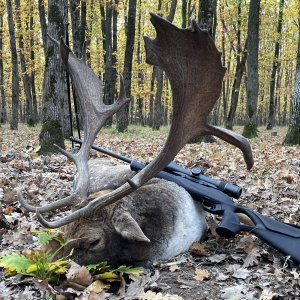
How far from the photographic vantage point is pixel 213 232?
4.09 metres

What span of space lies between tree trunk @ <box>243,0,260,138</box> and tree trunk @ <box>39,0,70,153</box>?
26.3 ft

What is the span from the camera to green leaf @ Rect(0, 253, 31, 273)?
3.03 meters

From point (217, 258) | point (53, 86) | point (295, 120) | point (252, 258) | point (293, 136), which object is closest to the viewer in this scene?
point (252, 258)

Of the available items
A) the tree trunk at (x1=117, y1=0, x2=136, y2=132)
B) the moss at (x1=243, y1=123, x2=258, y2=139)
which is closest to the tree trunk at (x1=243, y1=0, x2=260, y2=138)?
the moss at (x1=243, y1=123, x2=258, y2=139)

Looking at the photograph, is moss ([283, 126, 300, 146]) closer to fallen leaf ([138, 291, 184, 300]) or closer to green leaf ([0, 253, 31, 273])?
fallen leaf ([138, 291, 184, 300])

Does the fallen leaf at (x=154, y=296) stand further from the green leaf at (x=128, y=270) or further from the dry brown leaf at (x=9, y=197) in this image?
the dry brown leaf at (x=9, y=197)

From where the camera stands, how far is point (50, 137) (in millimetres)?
9070

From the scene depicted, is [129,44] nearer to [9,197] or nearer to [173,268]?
[9,197]

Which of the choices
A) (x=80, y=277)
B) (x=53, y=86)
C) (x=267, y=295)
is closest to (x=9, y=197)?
(x=80, y=277)

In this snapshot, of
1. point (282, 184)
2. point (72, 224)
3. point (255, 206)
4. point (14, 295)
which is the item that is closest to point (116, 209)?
point (72, 224)

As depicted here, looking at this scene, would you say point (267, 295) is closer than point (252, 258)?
Yes

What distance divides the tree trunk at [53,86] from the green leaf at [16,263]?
6.04 m

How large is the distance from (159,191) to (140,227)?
547 mm

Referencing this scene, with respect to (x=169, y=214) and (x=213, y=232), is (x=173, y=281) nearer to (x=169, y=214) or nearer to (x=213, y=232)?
(x=169, y=214)
